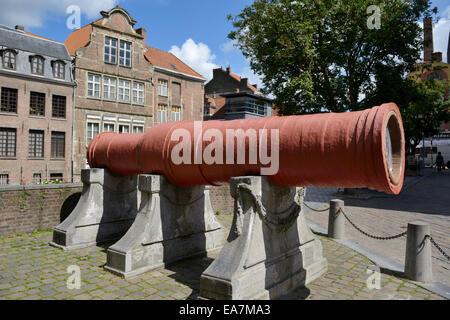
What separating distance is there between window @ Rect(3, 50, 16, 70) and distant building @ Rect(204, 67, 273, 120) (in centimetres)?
2119

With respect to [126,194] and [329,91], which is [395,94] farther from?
[126,194]

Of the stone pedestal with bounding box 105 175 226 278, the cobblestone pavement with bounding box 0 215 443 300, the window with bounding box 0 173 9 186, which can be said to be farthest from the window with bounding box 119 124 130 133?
the stone pedestal with bounding box 105 175 226 278

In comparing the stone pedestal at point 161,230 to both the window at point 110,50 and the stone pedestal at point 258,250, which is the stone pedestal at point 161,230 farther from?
the window at point 110,50

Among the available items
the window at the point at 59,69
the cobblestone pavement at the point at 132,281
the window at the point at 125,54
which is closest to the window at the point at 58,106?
the window at the point at 59,69

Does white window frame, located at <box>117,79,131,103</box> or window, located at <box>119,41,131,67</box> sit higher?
window, located at <box>119,41,131,67</box>

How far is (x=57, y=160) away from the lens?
2364 centimetres

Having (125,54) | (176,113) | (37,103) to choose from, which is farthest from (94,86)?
(176,113)

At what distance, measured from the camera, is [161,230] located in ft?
19.4

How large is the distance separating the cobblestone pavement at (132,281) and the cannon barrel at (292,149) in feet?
5.26

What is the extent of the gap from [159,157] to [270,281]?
8.66 ft

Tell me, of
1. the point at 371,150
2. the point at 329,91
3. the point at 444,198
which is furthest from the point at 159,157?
the point at 444,198

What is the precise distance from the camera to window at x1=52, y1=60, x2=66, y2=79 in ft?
77.5

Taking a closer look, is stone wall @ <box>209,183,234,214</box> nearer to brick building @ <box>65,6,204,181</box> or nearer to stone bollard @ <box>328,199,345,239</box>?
stone bollard @ <box>328,199,345,239</box>

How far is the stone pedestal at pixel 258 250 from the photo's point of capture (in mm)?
4102
